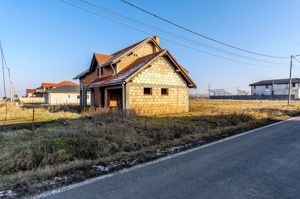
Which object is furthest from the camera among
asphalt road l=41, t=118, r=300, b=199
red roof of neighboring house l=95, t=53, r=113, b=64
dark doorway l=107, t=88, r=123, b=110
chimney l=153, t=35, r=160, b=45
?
chimney l=153, t=35, r=160, b=45

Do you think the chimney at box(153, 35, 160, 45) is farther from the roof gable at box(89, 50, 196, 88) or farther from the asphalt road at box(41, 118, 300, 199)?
the asphalt road at box(41, 118, 300, 199)

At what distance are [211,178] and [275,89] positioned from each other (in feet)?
287

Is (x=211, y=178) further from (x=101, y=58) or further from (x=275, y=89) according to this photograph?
(x=275, y=89)

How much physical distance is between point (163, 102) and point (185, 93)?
118 inches

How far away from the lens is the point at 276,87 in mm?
79938

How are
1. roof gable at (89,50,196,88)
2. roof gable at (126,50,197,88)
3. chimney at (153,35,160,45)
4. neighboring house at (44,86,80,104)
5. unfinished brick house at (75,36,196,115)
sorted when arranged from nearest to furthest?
roof gable at (89,50,196,88)
unfinished brick house at (75,36,196,115)
roof gable at (126,50,197,88)
chimney at (153,35,160,45)
neighboring house at (44,86,80,104)

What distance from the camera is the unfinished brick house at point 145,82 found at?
16.8 m

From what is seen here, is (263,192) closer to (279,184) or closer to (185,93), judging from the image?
(279,184)

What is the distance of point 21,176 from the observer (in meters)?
4.81

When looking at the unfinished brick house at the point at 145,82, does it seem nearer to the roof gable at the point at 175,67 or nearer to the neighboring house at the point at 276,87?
the roof gable at the point at 175,67

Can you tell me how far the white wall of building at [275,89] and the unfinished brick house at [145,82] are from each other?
2717 inches

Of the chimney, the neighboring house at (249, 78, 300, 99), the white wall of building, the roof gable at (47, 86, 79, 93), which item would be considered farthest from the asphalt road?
the white wall of building

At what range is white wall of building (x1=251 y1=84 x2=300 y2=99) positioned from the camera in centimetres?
7357

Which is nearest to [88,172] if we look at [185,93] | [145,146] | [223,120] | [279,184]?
[145,146]
